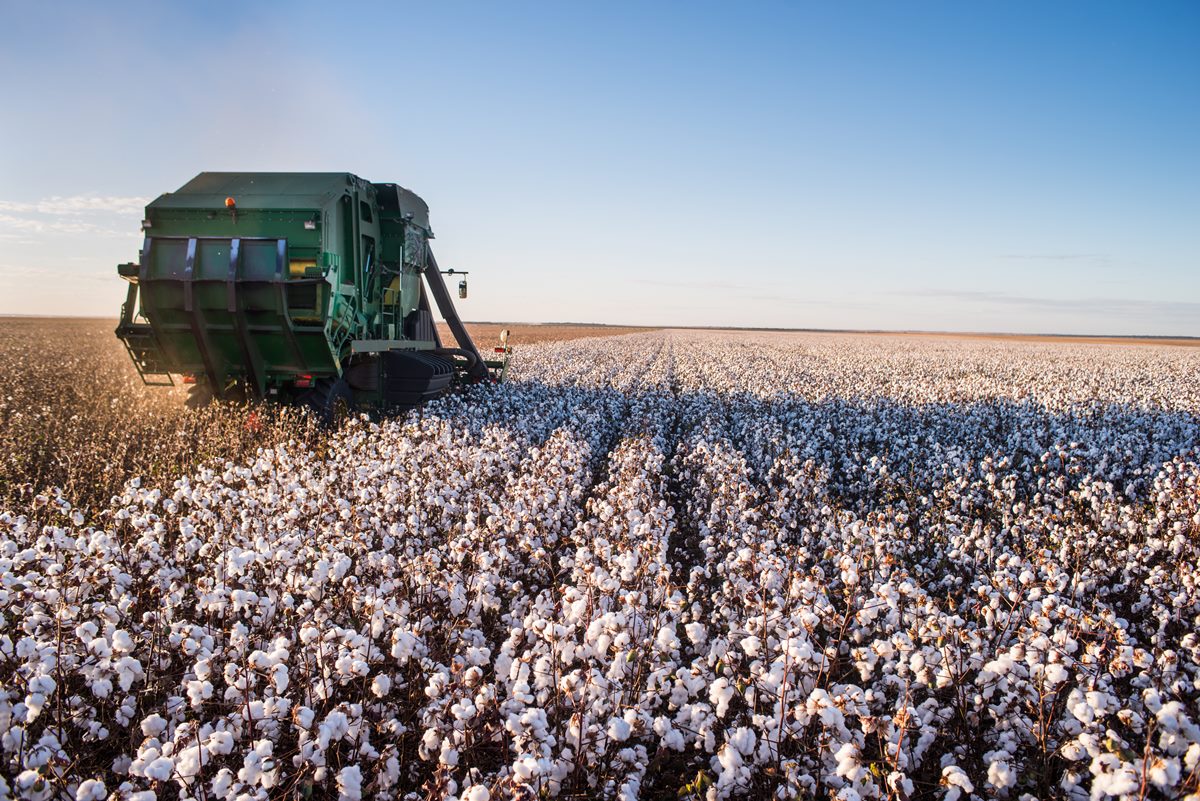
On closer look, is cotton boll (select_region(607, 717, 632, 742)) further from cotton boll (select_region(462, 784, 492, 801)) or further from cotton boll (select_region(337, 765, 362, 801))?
cotton boll (select_region(337, 765, 362, 801))

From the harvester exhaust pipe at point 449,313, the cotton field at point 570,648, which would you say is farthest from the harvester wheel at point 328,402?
the harvester exhaust pipe at point 449,313

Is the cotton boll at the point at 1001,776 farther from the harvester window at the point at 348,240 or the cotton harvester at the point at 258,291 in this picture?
the harvester window at the point at 348,240

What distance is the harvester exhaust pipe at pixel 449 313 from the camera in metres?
17.0

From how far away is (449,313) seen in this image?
17312 millimetres

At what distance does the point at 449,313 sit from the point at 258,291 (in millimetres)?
6725

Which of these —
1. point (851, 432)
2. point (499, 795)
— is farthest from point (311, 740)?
point (851, 432)

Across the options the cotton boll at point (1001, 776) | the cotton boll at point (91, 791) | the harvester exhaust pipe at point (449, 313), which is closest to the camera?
the cotton boll at point (91, 791)

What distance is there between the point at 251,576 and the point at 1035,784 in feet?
15.8

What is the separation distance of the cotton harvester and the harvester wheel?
0.02m

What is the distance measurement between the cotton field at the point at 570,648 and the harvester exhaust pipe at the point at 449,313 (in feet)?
29.6

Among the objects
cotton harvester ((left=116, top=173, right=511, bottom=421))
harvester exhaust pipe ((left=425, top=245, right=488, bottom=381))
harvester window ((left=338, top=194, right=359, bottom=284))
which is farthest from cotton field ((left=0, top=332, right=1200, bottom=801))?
harvester exhaust pipe ((left=425, top=245, right=488, bottom=381))

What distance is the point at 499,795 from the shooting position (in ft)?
9.72

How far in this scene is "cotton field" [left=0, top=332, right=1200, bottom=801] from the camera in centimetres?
318

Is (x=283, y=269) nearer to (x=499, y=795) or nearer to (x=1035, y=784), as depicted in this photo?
(x=499, y=795)
